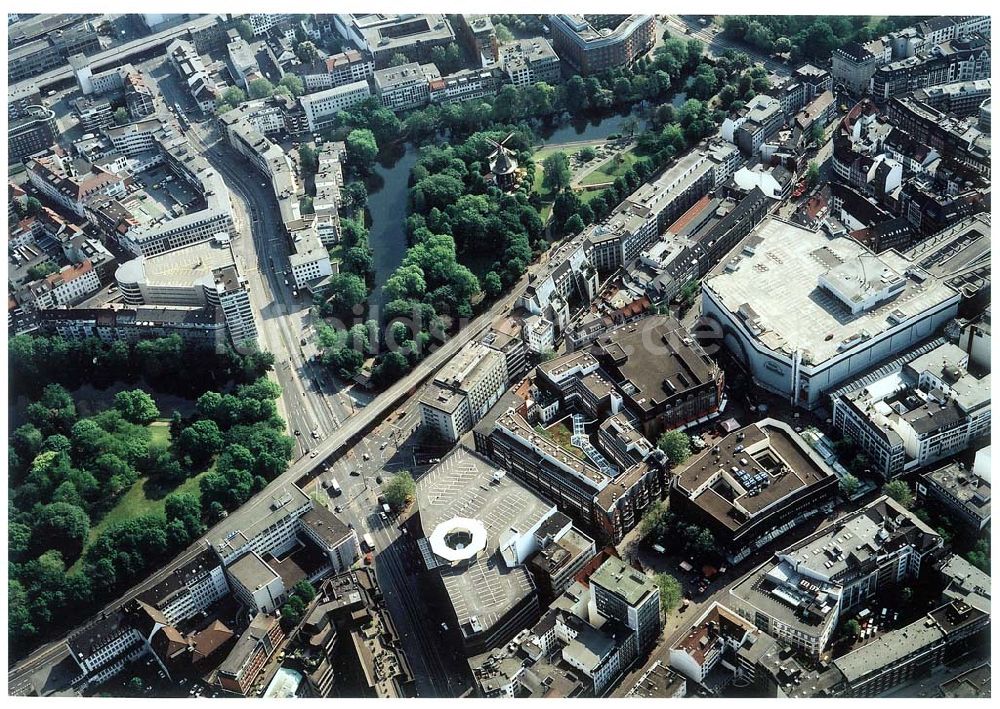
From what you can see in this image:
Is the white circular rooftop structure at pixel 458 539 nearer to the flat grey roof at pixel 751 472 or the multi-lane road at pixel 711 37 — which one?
the flat grey roof at pixel 751 472

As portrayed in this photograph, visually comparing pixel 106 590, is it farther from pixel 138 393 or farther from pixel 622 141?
pixel 622 141

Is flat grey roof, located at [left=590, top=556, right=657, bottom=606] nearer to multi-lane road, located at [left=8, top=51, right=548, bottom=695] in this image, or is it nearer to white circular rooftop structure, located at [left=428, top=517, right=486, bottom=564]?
white circular rooftop structure, located at [left=428, top=517, right=486, bottom=564]

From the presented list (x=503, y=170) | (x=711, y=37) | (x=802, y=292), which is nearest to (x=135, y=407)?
(x=503, y=170)

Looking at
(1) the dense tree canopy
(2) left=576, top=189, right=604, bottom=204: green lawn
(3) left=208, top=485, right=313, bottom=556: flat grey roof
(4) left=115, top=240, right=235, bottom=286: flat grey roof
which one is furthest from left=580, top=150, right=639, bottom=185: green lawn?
(3) left=208, top=485, right=313, bottom=556: flat grey roof

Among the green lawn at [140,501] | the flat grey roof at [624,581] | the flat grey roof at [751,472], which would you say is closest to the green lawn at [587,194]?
the flat grey roof at [751,472]

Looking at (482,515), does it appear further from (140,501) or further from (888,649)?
(888,649)

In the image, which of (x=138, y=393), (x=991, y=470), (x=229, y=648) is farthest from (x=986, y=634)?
(x=138, y=393)
